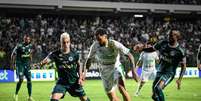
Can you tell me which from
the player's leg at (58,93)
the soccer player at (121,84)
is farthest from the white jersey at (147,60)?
the player's leg at (58,93)

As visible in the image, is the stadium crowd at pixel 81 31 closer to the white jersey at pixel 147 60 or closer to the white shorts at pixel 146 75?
the white jersey at pixel 147 60

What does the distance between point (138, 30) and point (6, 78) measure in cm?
1707

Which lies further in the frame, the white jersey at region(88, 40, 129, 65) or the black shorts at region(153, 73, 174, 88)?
the black shorts at region(153, 73, 174, 88)

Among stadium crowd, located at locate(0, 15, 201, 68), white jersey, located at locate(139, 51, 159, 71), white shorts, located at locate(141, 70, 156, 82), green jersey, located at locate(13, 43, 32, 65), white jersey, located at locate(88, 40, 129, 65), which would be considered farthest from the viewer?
stadium crowd, located at locate(0, 15, 201, 68)

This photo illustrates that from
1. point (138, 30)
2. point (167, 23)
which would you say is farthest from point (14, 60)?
point (167, 23)

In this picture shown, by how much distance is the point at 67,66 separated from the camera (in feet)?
40.7

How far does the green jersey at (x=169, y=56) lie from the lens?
14.3m

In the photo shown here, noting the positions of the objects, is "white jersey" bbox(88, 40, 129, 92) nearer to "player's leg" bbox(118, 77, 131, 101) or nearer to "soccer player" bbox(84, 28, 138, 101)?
"soccer player" bbox(84, 28, 138, 101)

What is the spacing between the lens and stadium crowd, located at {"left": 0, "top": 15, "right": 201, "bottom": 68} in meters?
38.2

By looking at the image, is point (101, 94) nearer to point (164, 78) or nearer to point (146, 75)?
point (146, 75)

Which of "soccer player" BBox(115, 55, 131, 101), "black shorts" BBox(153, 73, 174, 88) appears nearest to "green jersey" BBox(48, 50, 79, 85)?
"soccer player" BBox(115, 55, 131, 101)

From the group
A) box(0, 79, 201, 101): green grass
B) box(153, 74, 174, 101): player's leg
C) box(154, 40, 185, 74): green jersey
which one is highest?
box(154, 40, 185, 74): green jersey

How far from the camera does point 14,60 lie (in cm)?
2080

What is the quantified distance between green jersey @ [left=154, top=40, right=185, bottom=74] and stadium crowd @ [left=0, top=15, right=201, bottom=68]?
21.0m
